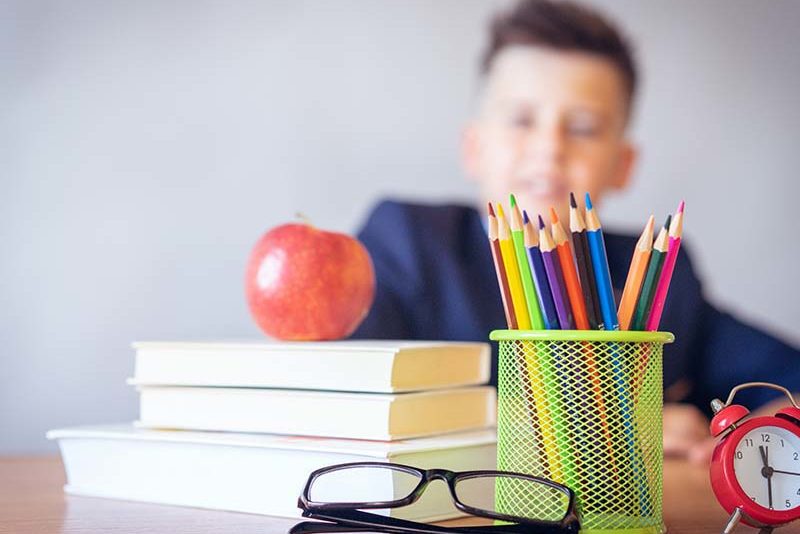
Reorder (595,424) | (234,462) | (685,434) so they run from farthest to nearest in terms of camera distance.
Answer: (685,434), (234,462), (595,424)

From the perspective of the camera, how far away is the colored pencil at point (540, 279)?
476mm

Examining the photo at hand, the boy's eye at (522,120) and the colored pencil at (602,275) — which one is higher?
the boy's eye at (522,120)

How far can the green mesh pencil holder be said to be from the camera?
472 mm

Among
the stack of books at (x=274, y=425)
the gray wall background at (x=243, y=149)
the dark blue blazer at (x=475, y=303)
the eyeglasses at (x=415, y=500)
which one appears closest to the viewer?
the eyeglasses at (x=415, y=500)

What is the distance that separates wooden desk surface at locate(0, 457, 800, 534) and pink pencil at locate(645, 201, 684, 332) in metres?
0.14

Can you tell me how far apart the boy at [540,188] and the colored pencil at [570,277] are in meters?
0.66

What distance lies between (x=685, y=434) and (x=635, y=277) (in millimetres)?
632

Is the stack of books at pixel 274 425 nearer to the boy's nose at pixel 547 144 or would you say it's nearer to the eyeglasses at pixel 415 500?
the eyeglasses at pixel 415 500

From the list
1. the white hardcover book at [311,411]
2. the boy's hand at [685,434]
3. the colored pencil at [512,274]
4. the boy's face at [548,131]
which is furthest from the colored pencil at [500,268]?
the boy's face at [548,131]

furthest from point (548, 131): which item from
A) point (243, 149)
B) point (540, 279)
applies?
point (540, 279)

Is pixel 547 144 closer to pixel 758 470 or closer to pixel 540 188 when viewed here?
pixel 540 188

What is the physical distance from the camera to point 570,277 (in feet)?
1.58

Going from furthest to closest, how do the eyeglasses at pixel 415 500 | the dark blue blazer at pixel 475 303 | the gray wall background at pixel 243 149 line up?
1. the dark blue blazer at pixel 475 303
2. the gray wall background at pixel 243 149
3. the eyeglasses at pixel 415 500

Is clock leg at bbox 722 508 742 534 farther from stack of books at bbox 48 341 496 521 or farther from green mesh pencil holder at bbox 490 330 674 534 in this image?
stack of books at bbox 48 341 496 521
